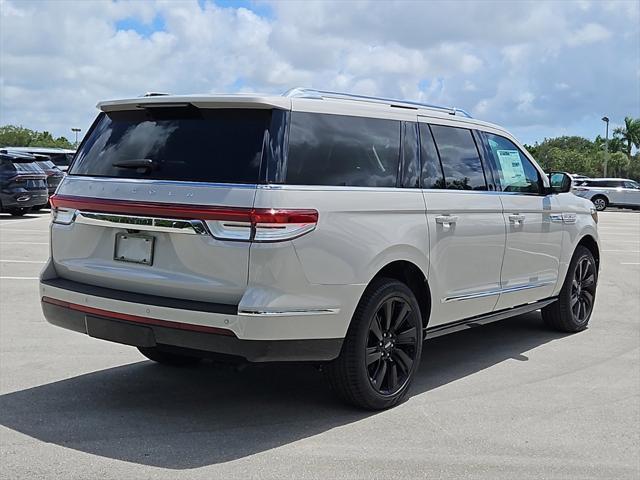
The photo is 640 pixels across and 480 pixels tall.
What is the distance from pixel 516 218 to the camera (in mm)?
6367

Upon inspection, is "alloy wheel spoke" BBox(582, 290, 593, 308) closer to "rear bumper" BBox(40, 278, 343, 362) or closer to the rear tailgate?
"rear bumper" BBox(40, 278, 343, 362)

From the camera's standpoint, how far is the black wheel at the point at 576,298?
7.47 meters

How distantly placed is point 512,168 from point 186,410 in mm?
3509

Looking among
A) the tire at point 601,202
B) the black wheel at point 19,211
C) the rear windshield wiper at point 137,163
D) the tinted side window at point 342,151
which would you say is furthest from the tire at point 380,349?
the tire at point 601,202

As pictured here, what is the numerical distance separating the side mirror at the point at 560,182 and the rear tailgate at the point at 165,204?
3.75 m

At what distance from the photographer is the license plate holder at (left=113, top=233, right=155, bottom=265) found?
4484 mm

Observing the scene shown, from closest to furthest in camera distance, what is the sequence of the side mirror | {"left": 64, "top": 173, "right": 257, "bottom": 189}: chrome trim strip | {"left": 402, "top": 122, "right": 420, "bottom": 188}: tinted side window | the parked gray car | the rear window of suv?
{"left": 64, "top": 173, "right": 257, "bottom": 189}: chrome trim strip
the rear window of suv
{"left": 402, "top": 122, "right": 420, "bottom": 188}: tinted side window
the side mirror
the parked gray car

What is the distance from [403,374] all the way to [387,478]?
128 centimetres

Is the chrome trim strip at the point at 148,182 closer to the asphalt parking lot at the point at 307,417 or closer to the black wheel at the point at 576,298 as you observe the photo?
the asphalt parking lot at the point at 307,417

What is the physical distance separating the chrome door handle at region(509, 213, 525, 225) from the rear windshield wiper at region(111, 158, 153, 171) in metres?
3.09

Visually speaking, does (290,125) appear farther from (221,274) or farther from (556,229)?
(556,229)

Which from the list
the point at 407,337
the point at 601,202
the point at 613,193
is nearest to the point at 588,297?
the point at 407,337

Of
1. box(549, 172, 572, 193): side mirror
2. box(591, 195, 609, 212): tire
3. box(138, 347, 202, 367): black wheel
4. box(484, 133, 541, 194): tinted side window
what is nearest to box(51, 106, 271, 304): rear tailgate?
box(138, 347, 202, 367): black wheel

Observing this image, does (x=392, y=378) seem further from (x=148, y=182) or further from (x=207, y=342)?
(x=148, y=182)
